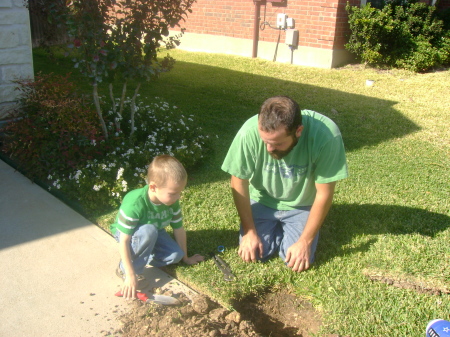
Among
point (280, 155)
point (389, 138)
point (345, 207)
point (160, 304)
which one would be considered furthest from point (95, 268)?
point (389, 138)

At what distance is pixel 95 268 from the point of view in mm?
3305

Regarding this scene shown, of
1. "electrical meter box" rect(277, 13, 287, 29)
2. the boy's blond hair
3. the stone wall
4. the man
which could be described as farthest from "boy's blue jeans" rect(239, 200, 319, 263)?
"electrical meter box" rect(277, 13, 287, 29)

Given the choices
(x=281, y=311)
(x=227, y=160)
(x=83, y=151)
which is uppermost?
(x=227, y=160)

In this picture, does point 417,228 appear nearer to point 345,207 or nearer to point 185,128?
point 345,207

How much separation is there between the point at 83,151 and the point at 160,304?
2.31 metres

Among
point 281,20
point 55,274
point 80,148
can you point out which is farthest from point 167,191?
point 281,20

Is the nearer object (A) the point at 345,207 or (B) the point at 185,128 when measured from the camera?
(A) the point at 345,207

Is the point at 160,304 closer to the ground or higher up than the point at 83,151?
closer to the ground

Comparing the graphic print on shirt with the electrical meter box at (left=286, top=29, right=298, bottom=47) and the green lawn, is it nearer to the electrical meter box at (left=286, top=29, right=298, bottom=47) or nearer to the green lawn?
the green lawn

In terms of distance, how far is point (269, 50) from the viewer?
39.9 feet

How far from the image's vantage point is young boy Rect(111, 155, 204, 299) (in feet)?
9.61

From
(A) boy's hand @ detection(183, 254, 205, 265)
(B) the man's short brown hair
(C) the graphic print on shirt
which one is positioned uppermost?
(B) the man's short brown hair

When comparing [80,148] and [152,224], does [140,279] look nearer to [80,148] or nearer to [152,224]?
[152,224]

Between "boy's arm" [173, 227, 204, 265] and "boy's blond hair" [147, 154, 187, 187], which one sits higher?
"boy's blond hair" [147, 154, 187, 187]
